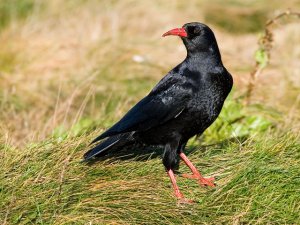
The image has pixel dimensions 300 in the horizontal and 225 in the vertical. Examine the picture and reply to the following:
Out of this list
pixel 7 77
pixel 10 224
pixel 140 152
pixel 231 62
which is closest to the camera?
pixel 10 224

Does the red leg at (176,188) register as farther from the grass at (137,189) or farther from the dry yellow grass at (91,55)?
the dry yellow grass at (91,55)

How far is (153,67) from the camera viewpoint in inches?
330

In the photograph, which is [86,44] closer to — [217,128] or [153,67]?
[153,67]

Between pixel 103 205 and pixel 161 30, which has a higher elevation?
pixel 103 205

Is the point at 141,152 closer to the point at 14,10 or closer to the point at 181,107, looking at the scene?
the point at 181,107

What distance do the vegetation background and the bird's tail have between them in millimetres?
78

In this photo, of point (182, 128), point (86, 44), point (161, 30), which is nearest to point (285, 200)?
point (182, 128)

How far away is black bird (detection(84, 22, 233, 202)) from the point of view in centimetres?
468

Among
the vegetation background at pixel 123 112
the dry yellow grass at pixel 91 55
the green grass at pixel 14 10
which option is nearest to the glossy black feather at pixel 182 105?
the vegetation background at pixel 123 112

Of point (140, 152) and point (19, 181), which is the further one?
point (140, 152)

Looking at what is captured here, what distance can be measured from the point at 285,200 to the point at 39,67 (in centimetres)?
471

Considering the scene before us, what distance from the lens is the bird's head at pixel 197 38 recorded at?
16.2ft

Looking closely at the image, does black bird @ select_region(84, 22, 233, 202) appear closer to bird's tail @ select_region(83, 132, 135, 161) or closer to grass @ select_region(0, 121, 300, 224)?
bird's tail @ select_region(83, 132, 135, 161)

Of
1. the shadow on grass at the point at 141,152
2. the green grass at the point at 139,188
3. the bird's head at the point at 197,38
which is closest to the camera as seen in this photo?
the green grass at the point at 139,188
